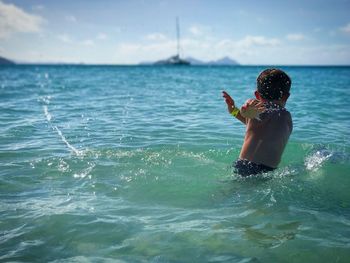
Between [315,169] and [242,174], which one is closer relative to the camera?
[242,174]

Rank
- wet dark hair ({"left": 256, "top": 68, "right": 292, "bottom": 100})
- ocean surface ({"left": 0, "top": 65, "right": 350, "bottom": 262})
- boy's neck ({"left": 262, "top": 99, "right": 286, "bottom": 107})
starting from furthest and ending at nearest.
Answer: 1. boy's neck ({"left": 262, "top": 99, "right": 286, "bottom": 107})
2. wet dark hair ({"left": 256, "top": 68, "right": 292, "bottom": 100})
3. ocean surface ({"left": 0, "top": 65, "right": 350, "bottom": 262})

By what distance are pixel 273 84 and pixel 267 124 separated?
52 centimetres

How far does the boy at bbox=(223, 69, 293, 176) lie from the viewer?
437 centimetres

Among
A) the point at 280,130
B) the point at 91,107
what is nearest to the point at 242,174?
the point at 280,130

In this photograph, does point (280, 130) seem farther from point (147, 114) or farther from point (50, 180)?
point (147, 114)

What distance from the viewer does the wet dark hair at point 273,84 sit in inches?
169

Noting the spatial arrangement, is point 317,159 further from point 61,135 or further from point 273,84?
point 61,135

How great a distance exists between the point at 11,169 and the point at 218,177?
11.4 feet

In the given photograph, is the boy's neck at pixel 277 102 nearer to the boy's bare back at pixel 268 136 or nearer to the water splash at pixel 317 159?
the boy's bare back at pixel 268 136

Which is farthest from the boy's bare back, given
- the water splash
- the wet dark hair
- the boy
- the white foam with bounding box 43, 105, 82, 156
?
the white foam with bounding box 43, 105, 82, 156

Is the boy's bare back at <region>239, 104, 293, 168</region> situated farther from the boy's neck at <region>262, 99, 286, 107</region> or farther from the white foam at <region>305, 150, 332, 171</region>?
the white foam at <region>305, 150, 332, 171</region>

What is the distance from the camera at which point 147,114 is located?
12.4 m

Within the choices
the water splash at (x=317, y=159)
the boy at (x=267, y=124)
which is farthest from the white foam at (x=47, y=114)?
the boy at (x=267, y=124)

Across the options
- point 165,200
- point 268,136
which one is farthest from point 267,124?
point 165,200
